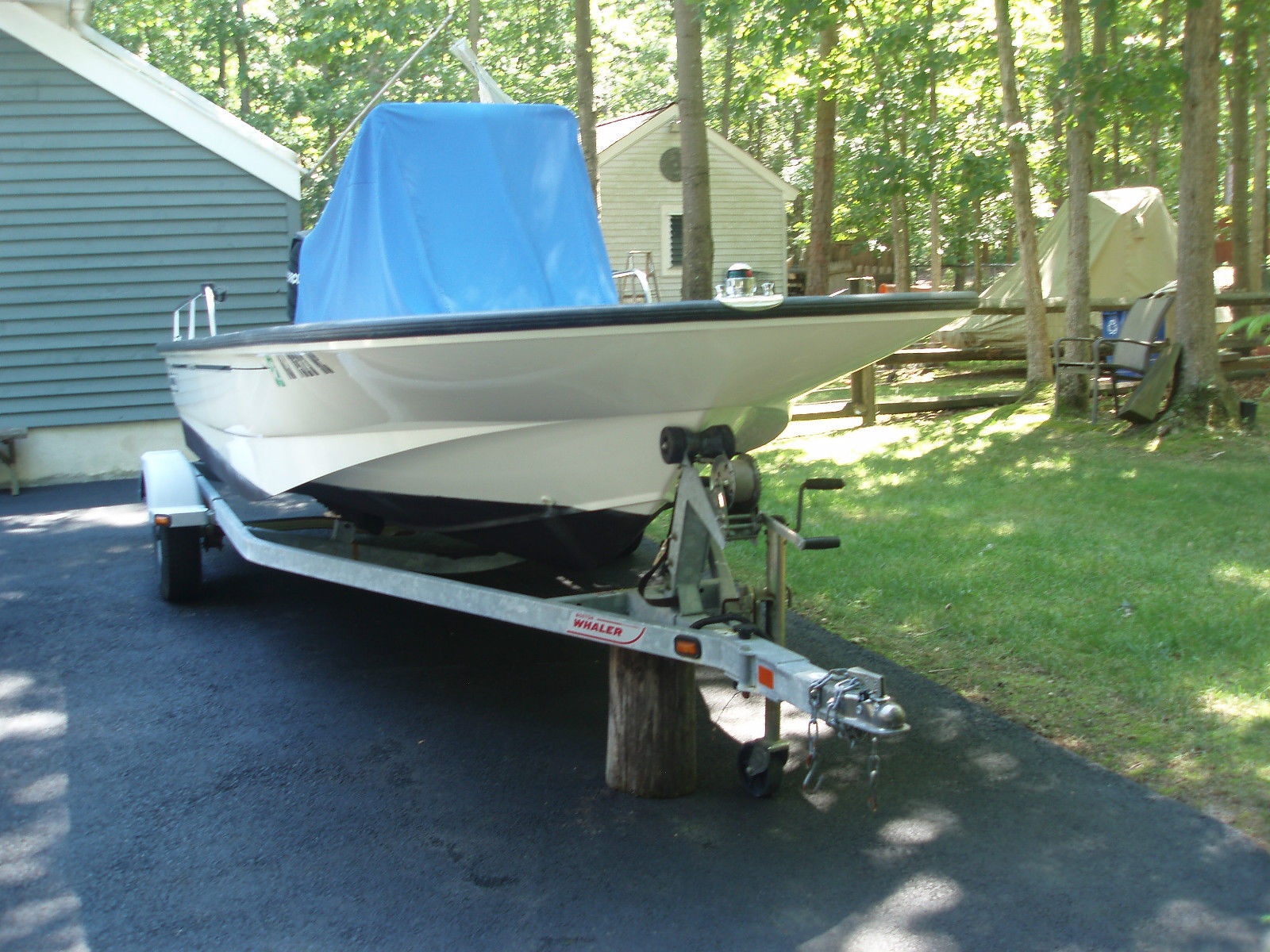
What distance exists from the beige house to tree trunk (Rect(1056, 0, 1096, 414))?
44.7ft

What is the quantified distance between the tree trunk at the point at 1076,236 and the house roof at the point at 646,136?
14199mm

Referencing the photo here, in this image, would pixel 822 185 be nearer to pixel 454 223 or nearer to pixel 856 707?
pixel 454 223

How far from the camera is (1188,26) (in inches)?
371

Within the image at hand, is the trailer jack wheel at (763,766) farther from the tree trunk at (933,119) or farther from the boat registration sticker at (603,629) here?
the tree trunk at (933,119)

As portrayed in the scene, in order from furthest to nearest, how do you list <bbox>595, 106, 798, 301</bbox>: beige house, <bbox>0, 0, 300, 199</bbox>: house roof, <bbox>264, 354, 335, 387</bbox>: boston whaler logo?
<bbox>595, 106, 798, 301</bbox>: beige house
<bbox>0, 0, 300, 199</bbox>: house roof
<bbox>264, 354, 335, 387</bbox>: boston whaler logo

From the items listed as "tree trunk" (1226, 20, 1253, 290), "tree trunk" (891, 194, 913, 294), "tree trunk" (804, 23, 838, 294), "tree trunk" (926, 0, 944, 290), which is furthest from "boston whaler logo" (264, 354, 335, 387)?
"tree trunk" (891, 194, 913, 294)

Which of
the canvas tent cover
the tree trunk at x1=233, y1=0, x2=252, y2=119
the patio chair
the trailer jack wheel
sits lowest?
the trailer jack wheel

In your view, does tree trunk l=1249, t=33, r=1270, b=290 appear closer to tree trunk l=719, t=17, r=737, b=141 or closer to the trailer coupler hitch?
the trailer coupler hitch

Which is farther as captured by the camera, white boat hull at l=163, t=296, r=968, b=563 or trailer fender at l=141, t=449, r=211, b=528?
trailer fender at l=141, t=449, r=211, b=528

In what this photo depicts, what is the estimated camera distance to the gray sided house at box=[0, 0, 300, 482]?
10359mm

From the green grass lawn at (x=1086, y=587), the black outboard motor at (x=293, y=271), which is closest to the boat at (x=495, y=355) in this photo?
the black outboard motor at (x=293, y=271)

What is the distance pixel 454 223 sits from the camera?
4.91m

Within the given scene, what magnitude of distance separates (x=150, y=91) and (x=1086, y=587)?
948 centimetres

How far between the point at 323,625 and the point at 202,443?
2095 mm
